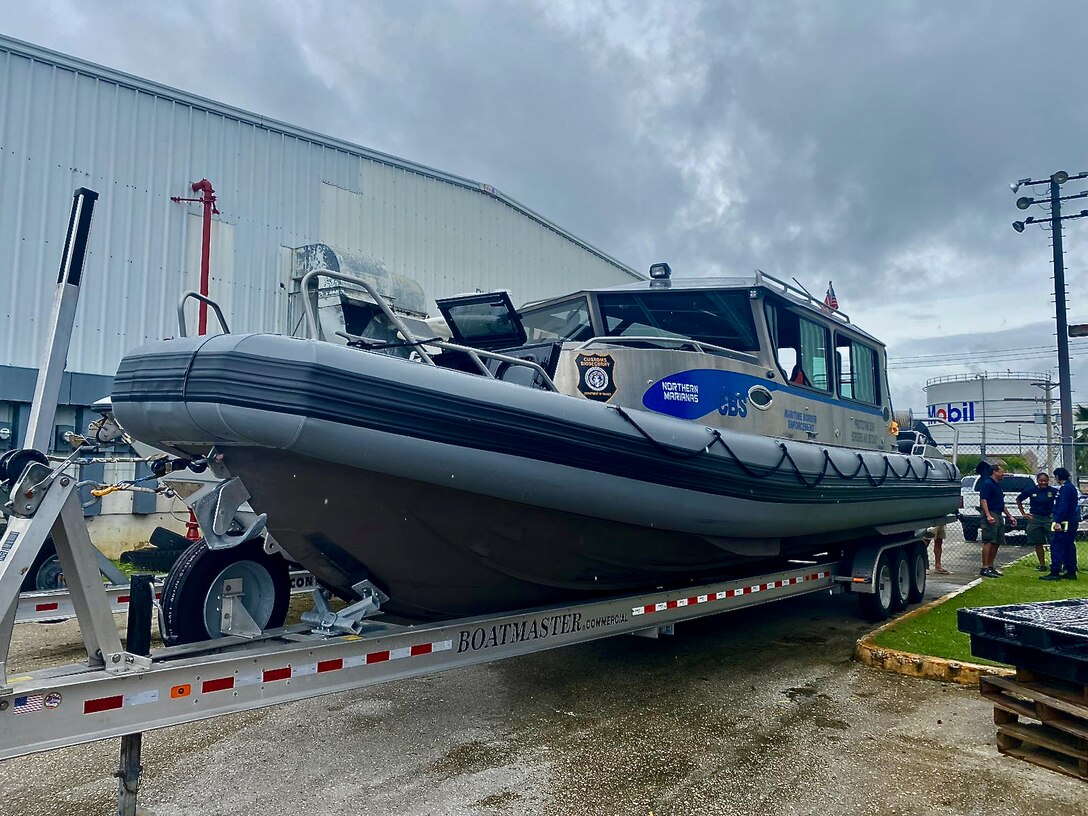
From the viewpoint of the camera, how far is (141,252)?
10.1m

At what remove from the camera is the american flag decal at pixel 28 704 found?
2.27 meters

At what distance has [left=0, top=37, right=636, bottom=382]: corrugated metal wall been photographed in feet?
29.9

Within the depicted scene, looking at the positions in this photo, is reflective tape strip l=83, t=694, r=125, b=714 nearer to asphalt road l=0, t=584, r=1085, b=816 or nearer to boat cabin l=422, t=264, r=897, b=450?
asphalt road l=0, t=584, r=1085, b=816

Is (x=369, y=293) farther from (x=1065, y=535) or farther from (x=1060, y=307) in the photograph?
(x=1060, y=307)

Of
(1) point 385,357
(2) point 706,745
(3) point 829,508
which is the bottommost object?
(2) point 706,745

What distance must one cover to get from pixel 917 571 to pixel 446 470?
20.6ft

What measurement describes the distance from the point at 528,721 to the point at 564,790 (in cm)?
89

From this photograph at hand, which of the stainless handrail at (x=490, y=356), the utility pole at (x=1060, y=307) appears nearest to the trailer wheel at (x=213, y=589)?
the stainless handrail at (x=490, y=356)

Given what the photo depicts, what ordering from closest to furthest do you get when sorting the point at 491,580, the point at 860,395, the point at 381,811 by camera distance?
the point at 381,811 → the point at 491,580 → the point at 860,395

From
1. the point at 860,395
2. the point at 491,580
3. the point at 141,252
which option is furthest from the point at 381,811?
the point at 141,252

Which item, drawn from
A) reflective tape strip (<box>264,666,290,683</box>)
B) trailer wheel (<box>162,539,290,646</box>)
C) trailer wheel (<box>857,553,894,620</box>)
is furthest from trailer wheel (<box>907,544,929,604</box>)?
reflective tape strip (<box>264,666,290,683</box>)

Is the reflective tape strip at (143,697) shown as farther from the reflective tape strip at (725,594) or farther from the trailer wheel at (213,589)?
the reflective tape strip at (725,594)

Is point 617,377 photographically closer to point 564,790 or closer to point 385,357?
point 385,357

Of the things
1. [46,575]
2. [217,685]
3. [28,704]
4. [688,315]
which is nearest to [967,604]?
[688,315]
